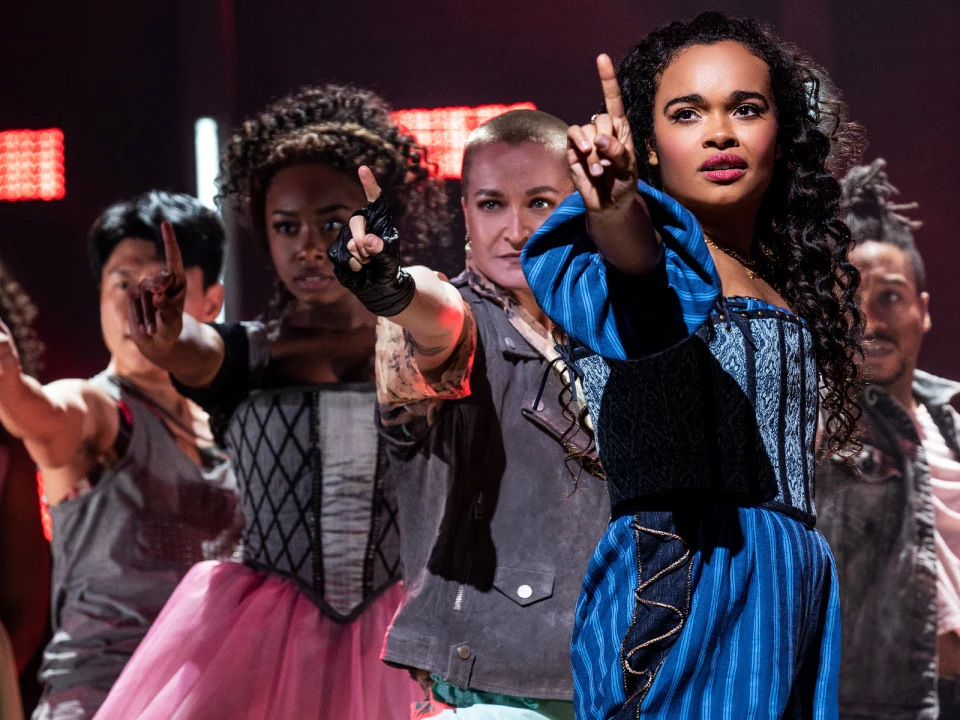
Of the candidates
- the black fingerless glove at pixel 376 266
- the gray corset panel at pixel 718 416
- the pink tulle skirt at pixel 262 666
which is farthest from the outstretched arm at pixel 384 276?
the pink tulle skirt at pixel 262 666

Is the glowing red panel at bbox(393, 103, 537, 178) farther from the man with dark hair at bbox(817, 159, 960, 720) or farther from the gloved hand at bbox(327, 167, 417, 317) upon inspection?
the gloved hand at bbox(327, 167, 417, 317)

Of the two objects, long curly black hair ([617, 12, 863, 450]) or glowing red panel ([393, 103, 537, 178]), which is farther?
glowing red panel ([393, 103, 537, 178])

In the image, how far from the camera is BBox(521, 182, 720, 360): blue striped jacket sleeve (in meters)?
1.29

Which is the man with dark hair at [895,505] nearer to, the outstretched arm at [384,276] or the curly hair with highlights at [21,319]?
the outstretched arm at [384,276]

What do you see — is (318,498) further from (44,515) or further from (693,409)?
(693,409)

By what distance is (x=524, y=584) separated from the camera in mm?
2156

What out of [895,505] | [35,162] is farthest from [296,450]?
[895,505]

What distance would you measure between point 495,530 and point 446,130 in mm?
1230

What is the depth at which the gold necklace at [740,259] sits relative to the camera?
61.8 inches

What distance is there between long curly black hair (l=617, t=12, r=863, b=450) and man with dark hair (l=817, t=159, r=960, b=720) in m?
1.26

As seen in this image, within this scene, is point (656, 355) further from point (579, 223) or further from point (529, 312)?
point (529, 312)

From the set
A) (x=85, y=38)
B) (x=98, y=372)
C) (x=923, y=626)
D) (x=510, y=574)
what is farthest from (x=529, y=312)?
(x=85, y=38)

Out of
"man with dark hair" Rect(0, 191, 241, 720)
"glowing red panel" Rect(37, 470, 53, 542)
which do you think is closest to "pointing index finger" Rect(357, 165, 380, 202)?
"man with dark hair" Rect(0, 191, 241, 720)

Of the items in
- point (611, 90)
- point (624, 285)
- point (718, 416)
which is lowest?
point (718, 416)
